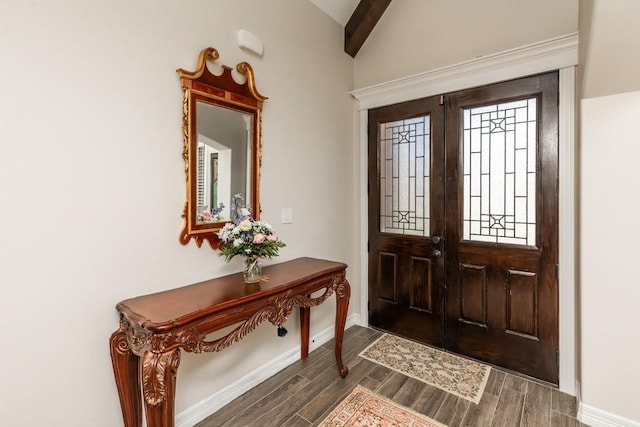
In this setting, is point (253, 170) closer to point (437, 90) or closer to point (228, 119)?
point (228, 119)

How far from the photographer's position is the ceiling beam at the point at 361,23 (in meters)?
2.99

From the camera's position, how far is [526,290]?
7.95 ft

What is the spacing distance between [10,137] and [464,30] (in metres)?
3.14

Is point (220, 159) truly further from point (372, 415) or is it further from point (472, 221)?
point (472, 221)

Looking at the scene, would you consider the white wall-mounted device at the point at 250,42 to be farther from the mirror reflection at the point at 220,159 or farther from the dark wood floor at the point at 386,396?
the dark wood floor at the point at 386,396

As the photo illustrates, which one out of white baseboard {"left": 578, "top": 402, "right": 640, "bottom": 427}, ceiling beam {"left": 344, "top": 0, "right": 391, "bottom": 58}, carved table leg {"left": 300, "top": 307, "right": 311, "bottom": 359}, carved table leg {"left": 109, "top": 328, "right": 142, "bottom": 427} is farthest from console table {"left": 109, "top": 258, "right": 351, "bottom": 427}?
ceiling beam {"left": 344, "top": 0, "right": 391, "bottom": 58}

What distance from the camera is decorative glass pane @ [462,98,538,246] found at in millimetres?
2396

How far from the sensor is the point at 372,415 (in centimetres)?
202

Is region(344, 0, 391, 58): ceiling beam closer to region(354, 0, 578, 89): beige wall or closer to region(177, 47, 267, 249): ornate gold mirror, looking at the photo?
region(354, 0, 578, 89): beige wall

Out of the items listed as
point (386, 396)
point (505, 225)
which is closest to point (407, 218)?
point (505, 225)

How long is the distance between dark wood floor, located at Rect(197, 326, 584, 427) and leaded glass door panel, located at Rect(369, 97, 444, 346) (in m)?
0.67

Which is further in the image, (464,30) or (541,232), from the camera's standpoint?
(464,30)

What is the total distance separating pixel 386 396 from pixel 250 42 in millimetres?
2709

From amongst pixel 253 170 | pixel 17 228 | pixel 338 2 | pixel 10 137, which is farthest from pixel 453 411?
pixel 338 2
